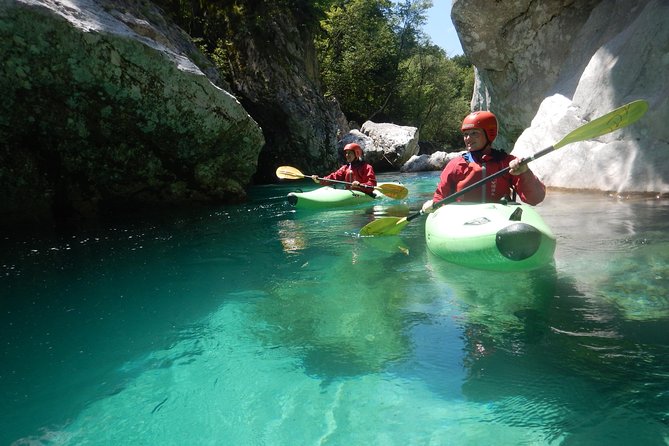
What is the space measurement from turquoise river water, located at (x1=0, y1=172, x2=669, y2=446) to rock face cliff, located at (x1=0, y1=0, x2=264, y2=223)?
254cm

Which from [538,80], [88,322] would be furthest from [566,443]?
[538,80]

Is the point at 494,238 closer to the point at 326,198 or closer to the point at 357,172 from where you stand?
the point at 326,198

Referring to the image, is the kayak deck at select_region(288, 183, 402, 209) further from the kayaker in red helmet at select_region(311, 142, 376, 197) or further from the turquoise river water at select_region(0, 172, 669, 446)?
the turquoise river water at select_region(0, 172, 669, 446)

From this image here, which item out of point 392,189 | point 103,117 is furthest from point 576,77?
point 103,117

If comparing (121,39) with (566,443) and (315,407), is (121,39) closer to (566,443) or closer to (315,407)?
(315,407)

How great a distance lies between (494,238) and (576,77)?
7.64m

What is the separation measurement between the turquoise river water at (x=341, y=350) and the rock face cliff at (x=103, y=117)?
2539 millimetres

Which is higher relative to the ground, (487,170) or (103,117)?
(103,117)

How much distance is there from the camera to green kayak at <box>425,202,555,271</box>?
9.51 ft

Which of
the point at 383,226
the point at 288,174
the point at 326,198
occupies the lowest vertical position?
the point at 383,226

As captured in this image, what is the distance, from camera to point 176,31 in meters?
8.73

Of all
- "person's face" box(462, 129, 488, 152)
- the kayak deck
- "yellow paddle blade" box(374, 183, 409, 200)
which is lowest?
the kayak deck

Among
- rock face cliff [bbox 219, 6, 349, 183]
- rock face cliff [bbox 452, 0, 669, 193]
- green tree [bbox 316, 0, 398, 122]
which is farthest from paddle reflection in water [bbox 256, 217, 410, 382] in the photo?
green tree [bbox 316, 0, 398, 122]

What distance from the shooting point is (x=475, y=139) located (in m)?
3.96
